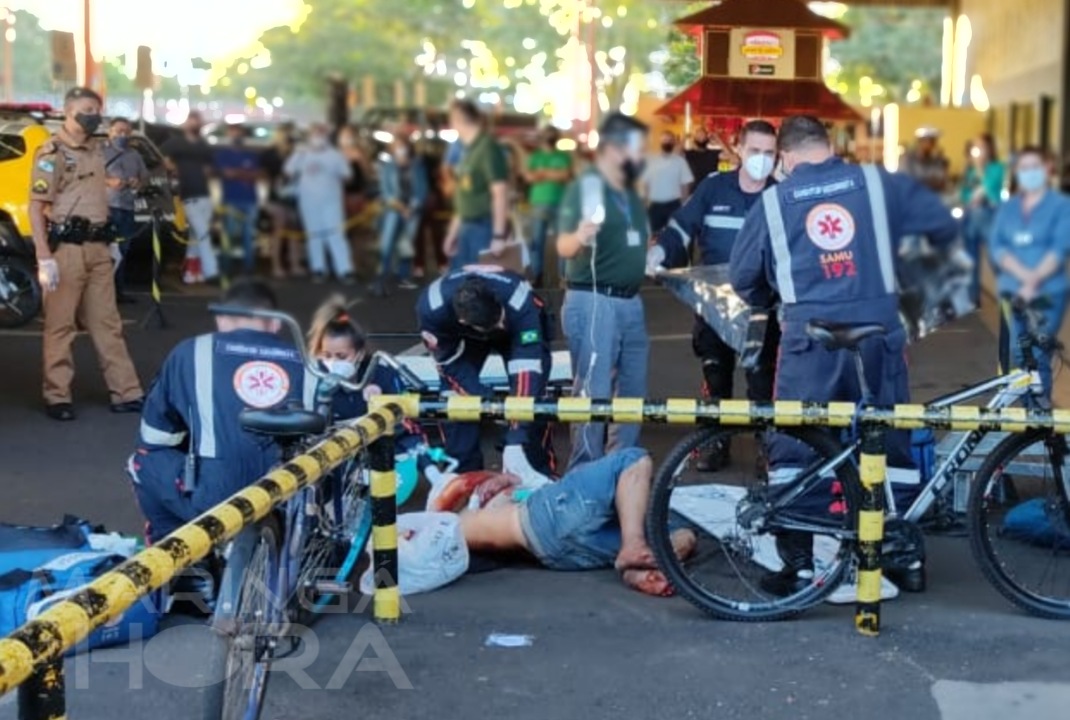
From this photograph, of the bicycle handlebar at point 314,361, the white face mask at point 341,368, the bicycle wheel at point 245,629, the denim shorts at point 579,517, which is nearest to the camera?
the bicycle handlebar at point 314,361

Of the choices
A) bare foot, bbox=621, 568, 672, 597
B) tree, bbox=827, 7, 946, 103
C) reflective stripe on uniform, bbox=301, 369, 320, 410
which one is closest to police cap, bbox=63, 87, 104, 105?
reflective stripe on uniform, bbox=301, 369, 320, 410

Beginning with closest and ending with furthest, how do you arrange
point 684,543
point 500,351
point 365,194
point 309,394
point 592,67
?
point 365,194 < point 592,67 < point 309,394 < point 684,543 < point 500,351

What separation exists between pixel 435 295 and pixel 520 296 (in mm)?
864

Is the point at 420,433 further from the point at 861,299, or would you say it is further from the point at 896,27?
the point at 896,27

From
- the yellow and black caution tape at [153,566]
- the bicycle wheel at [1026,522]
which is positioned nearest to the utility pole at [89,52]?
the yellow and black caution tape at [153,566]

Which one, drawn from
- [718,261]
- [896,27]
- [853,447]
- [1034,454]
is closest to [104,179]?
[718,261]

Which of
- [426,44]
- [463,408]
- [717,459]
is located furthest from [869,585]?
[426,44]

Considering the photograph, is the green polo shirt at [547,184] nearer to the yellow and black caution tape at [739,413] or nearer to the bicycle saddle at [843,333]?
the yellow and black caution tape at [739,413]

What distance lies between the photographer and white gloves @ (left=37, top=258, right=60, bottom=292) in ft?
17.6

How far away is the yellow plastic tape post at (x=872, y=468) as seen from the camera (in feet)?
15.1

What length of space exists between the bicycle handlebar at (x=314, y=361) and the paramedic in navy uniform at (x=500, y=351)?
0.66 ft

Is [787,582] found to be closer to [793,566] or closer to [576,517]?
[793,566]

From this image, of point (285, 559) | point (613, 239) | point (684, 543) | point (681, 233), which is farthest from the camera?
point (681, 233)

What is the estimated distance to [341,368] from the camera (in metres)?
Answer: 4.11
